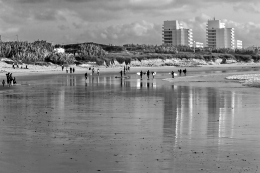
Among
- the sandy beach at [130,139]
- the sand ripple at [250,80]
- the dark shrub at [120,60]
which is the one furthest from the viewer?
the dark shrub at [120,60]

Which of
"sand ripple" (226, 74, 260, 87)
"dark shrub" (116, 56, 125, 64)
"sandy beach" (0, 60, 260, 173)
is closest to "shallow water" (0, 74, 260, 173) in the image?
"sandy beach" (0, 60, 260, 173)

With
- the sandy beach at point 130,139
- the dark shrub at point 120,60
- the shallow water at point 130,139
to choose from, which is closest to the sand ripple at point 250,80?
the shallow water at point 130,139

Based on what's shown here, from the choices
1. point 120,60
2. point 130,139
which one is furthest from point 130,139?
point 120,60

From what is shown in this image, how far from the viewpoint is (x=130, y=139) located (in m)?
14.7

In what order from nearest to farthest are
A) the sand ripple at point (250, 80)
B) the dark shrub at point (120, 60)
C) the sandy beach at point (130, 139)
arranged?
the sandy beach at point (130, 139), the sand ripple at point (250, 80), the dark shrub at point (120, 60)

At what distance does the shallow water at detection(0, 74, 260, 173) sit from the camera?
11.1 metres

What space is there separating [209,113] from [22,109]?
937 cm

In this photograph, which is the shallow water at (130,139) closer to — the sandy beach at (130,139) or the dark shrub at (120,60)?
the sandy beach at (130,139)

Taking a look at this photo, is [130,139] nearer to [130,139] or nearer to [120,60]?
[130,139]

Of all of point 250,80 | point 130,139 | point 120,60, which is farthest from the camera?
point 120,60

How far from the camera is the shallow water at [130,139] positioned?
11.1 metres

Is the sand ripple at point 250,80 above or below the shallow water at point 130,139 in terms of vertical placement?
Result: above

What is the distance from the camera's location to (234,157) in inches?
463

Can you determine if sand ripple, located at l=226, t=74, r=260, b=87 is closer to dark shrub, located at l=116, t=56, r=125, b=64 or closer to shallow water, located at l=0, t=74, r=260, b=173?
shallow water, located at l=0, t=74, r=260, b=173
